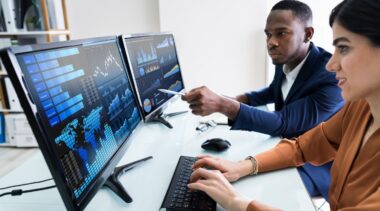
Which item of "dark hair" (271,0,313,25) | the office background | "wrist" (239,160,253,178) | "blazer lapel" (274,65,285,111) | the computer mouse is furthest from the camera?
the office background

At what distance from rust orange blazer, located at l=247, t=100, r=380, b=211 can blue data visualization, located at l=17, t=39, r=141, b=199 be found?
39 cm

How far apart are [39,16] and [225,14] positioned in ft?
5.22

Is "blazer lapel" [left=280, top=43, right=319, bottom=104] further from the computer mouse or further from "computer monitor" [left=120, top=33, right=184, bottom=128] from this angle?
"computer monitor" [left=120, top=33, right=184, bottom=128]

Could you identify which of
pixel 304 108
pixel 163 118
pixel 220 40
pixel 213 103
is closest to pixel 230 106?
pixel 213 103

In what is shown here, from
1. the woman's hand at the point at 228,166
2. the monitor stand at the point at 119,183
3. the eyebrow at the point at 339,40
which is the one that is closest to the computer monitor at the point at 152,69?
the monitor stand at the point at 119,183

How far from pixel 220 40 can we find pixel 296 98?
1322 millimetres

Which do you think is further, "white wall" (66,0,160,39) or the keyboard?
"white wall" (66,0,160,39)

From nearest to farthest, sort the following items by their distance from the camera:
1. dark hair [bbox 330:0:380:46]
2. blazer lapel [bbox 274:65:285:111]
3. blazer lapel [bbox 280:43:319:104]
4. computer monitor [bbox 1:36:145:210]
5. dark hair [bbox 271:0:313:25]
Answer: computer monitor [bbox 1:36:145:210] → dark hair [bbox 330:0:380:46] → blazer lapel [bbox 280:43:319:104] → dark hair [bbox 271:0:313:25] → blazer lapel [bbox 274:65:285:111]

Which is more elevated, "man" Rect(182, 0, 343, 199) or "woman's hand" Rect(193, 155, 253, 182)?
"man" Rect(182, 0, 343, 199)

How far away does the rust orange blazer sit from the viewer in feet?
2.22

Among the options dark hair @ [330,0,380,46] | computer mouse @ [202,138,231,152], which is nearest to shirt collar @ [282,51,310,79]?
computer mouse @ [202,138,231,152]

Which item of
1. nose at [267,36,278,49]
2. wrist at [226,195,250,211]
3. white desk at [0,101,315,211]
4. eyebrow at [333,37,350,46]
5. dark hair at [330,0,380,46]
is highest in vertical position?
dark hair at [330,0,380,46]

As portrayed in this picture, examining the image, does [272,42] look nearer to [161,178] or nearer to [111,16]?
[161,178]

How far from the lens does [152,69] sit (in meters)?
1.24
